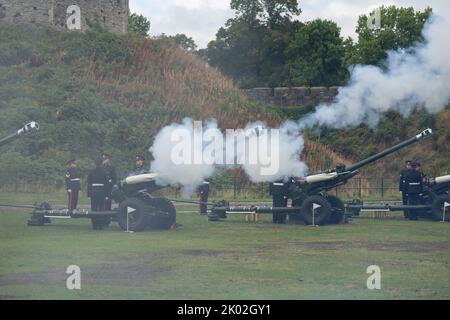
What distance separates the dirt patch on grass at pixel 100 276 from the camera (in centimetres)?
1859

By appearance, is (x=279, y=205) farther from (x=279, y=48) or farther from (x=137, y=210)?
(x=279, y=48)

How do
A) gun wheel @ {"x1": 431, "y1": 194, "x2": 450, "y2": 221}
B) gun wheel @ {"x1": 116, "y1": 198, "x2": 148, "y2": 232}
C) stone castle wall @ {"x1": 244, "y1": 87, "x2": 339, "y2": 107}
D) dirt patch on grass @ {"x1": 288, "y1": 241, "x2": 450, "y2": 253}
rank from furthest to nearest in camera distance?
1. stone castle wall @ {"x1": 244, "y1": 87, "x2": 339, "y2": 107}
2. gun wheel @ {"x1": 431, "y1": 194, "x2": 450, "y2": 221}
3. gun wheel @ {"x1": 116, "y1": 198, "x2": 148, "y2": 232}
4. dirt patch on grass @ {"x1": 288, "y1": 241, "x2": 450, "y2": 253}

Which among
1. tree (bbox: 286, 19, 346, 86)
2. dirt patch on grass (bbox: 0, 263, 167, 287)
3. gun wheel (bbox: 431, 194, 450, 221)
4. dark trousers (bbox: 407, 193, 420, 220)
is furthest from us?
tree (bbox: 286, 19, 346, 86)

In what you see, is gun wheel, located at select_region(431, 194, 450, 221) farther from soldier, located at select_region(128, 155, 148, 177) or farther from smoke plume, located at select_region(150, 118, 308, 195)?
soldier, located at select_region(128, 155, 148, 177)

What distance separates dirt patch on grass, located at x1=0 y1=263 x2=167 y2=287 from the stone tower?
53.9 metres

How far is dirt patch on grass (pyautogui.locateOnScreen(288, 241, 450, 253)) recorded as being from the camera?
24.3m

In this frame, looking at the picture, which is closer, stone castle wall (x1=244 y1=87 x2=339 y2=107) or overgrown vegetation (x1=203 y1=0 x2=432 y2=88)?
stone castle wall (x1=244 y1=87 x2=339 y2=107)

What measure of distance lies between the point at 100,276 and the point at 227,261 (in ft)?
10.8

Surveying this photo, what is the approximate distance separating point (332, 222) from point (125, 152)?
2555 centimetres

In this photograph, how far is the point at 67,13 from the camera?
7406 centimetres

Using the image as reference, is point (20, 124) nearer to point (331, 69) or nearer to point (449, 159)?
point (449, 159)

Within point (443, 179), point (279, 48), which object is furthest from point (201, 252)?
point (279, 48)

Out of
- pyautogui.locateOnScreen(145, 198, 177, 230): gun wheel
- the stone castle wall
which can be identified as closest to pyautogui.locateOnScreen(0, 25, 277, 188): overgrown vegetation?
the stone castle wall

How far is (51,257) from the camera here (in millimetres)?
22391
